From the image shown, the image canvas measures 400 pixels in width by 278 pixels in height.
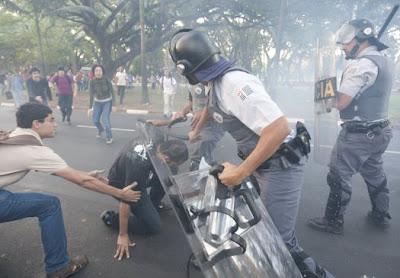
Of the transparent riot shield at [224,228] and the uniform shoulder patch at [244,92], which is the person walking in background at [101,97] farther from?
the uniform shoulder patch at [244,92]

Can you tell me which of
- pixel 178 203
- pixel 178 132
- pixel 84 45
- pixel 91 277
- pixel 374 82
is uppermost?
pixel 84 45

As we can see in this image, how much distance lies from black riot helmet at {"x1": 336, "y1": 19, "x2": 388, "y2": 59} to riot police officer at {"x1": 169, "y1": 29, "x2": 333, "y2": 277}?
3.92ft

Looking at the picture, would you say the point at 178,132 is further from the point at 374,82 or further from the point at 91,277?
the point at 374,82

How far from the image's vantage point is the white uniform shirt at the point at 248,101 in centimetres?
140

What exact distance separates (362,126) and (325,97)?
377 millimetres

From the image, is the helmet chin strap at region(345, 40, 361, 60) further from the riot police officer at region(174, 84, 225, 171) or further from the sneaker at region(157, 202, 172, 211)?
the sneaker at region(157, 202, 172, 211)

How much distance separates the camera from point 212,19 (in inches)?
561

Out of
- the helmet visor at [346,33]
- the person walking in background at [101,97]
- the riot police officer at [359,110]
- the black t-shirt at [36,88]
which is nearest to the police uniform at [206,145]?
the riot police officer at [359,110]

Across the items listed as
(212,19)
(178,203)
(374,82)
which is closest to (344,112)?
(374,82)

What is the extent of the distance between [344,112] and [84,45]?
24.5m

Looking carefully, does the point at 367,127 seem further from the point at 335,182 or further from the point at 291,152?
the point at 291,152

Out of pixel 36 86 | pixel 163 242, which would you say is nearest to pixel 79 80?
pixel 36 86

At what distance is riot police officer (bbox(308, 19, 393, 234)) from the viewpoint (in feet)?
7.88

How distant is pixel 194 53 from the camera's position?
4.95ft
